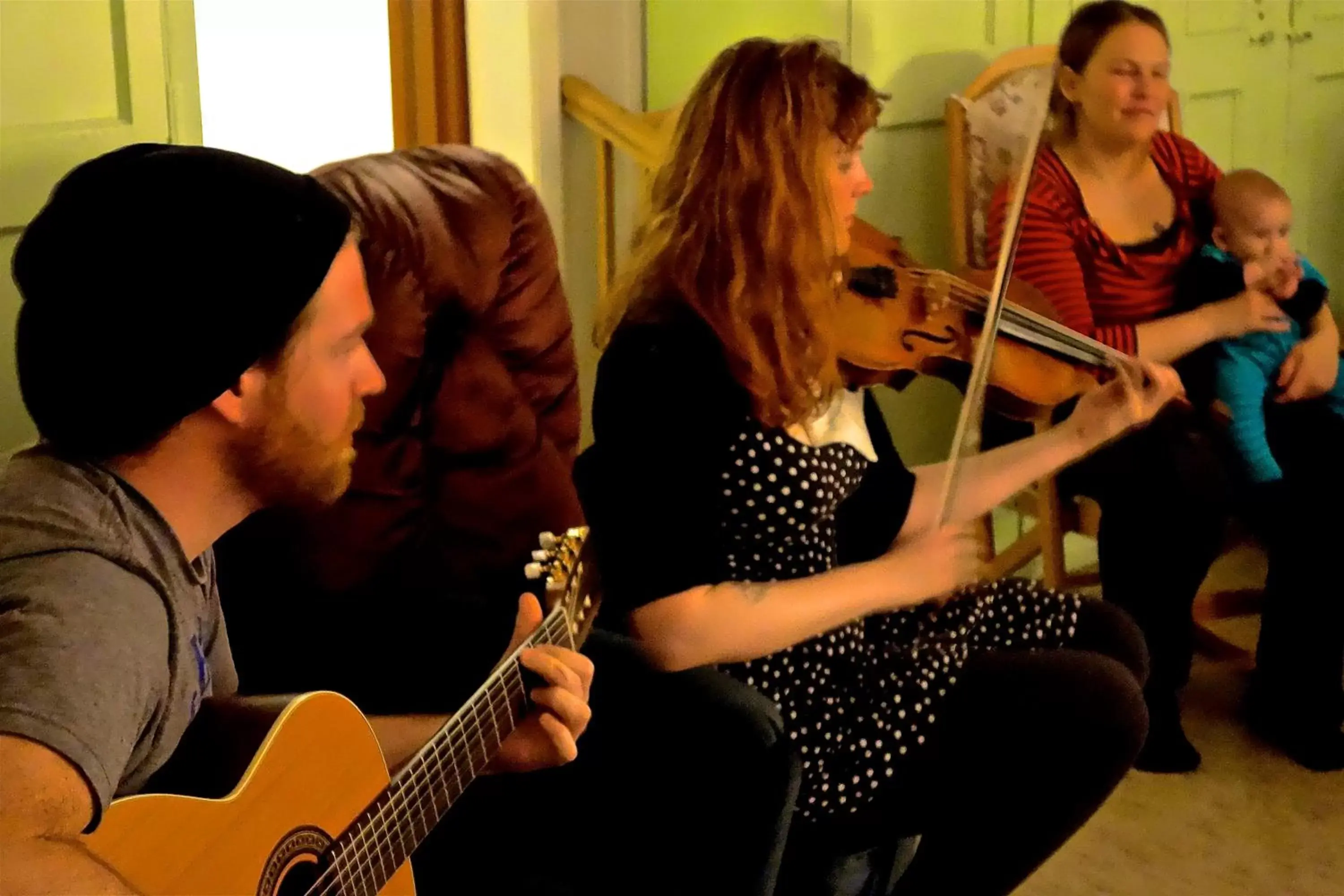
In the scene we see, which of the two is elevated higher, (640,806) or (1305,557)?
(640,806)

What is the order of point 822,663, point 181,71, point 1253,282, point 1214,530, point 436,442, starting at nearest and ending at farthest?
point 822,663, point 181,71, point 436,442, point 1214,530, point 1253,282

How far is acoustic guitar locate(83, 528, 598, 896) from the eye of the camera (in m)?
0.88

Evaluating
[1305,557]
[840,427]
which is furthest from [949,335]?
[1305,557]

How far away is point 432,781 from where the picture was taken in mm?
1083

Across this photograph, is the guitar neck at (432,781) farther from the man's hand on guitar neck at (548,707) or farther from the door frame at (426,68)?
the door frame at (426,68)

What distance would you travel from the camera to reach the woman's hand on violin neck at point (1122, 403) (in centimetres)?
154

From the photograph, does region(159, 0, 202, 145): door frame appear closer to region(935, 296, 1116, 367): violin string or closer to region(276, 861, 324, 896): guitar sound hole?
region(276, 861, 324, 896): guitar sound hole

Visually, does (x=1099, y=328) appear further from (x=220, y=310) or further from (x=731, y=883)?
(x=220, y=310)

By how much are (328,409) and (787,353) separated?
437mm

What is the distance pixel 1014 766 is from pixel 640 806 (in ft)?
1.27

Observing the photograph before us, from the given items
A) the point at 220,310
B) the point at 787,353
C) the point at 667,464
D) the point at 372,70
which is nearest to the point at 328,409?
the point at 220,310

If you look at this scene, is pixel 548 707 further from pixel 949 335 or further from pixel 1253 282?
pixel 1253 282

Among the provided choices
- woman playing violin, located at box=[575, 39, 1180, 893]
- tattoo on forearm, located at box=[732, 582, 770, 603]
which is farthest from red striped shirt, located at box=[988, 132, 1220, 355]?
tattoo on forearm, located at box=[732, 582, 770, 603]

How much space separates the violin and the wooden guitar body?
0.72 meters
